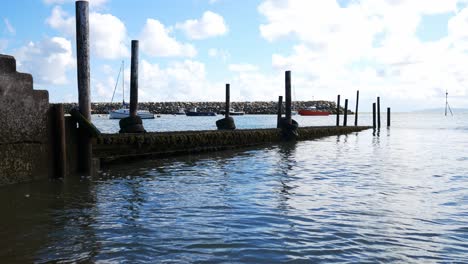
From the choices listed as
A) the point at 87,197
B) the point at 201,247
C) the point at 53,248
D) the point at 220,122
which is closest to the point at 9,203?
the point at 87,197

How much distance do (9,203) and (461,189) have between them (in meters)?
9.22

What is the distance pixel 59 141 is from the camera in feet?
34.6

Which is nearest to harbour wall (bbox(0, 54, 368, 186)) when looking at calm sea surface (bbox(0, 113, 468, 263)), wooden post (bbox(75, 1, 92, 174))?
calm sea surface (bbox(0, 113, 468, 263))

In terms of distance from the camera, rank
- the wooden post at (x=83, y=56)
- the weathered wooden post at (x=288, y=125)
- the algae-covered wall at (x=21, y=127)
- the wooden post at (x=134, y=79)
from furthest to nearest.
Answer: the weathered wooden post at (x=288, y=125)
the wooden post at (x=134, y=79)
the wooden post at (x=83, y=56)
the algae-covered wall at (x=21, y=127)

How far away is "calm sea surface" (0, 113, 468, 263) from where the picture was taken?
17.4 ft

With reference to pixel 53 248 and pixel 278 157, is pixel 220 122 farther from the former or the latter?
pixel 53 248

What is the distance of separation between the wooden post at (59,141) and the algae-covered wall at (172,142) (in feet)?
7.80

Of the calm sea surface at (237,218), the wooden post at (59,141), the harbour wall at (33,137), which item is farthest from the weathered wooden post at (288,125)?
the wooden post at (59,141)

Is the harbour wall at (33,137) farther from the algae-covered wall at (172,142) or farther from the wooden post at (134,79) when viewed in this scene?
the wooden post at (134,79)

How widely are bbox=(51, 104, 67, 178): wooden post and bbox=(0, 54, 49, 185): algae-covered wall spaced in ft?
0.77

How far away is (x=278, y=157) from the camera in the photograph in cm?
1745

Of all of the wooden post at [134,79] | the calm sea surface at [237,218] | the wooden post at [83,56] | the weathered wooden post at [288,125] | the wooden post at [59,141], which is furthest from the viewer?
the weathered wooden post at [288,125]

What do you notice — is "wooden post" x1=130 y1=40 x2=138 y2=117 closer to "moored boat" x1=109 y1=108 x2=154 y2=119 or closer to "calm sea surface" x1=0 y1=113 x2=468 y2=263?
"calm sea surface" x1=0 y1=113 x2=468 y2=263

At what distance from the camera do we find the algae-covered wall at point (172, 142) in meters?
13.8
